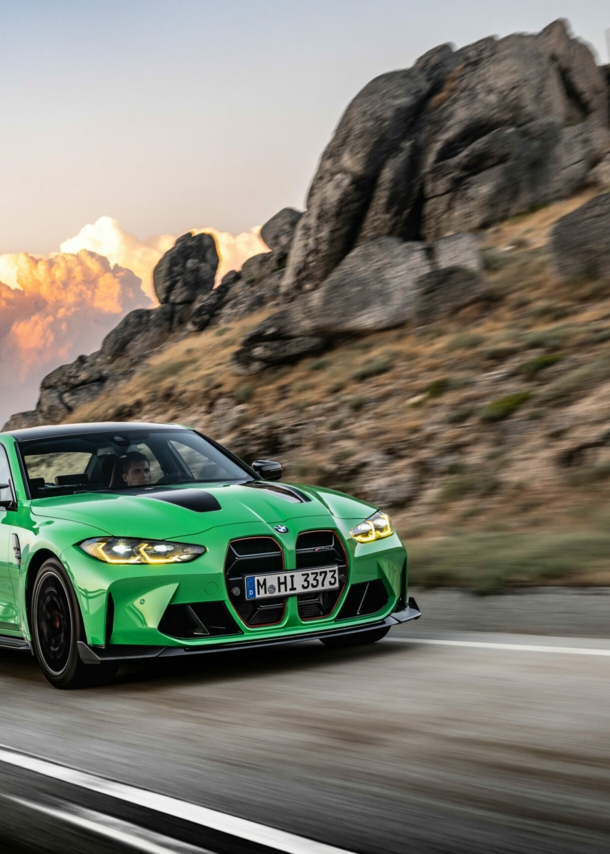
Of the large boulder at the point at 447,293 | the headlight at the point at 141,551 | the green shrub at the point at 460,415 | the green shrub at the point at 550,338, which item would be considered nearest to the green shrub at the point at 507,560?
the headlight at the point at 141,551

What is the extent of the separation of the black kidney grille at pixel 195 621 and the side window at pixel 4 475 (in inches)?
68.5

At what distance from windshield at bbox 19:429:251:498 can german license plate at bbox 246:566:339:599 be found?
1497 millimetres

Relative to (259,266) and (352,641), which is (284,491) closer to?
(352,641)

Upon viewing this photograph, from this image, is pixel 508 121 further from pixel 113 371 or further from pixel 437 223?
pixel 113 371

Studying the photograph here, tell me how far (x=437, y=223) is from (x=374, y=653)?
1186 inches

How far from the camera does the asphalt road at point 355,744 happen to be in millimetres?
3037

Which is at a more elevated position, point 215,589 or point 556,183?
point 556,183

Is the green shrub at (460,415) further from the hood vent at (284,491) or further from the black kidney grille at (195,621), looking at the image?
the black kidney grille at (195,621)

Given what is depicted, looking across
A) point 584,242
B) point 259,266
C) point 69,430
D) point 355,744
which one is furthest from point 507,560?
Answer: point 259,266

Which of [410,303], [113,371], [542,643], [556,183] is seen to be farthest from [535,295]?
[113,371]

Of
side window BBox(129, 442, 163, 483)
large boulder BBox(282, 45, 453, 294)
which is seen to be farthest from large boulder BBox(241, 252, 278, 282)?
side window BBox(129, 442, 163, 483)

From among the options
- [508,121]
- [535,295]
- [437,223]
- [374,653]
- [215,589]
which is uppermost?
[508,121]

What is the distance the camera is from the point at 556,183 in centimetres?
3378

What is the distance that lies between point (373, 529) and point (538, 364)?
42.1ft
